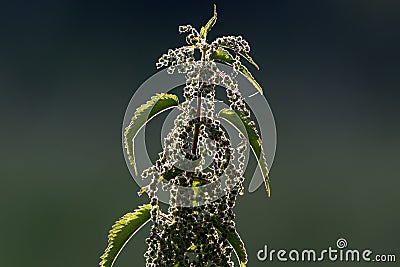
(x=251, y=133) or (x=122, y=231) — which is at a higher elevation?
(x=251, y=133)

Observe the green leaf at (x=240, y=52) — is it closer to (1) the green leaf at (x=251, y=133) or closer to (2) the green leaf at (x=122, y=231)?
(1) the green leaf at (x=251, y=133)

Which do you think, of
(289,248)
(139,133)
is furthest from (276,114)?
(139,133)

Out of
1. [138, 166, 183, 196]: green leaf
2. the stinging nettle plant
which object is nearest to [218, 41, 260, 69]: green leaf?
the stinging nettle plant

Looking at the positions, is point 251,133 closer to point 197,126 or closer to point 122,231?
point 197,126

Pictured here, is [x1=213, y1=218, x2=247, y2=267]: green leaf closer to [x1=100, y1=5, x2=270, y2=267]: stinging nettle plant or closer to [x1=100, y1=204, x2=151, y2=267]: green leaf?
[x1=100, y1=5, x2=270, y2=267]: stinging nettle plant

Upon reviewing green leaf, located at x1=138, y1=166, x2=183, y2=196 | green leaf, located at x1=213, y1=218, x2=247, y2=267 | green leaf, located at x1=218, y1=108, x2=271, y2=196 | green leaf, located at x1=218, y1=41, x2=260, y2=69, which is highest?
green leaf, located at x1=218, y1=41, x2=260, y2=69

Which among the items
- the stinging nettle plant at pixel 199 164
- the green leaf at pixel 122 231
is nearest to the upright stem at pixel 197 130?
the stinging nettle plant at pixel 199 164

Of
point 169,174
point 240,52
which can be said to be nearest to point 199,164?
point 169,174
